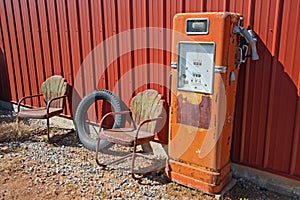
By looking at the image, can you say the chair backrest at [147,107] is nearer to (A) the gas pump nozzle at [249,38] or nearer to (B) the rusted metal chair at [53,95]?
(A) the gas pump nozzle at [249,38]

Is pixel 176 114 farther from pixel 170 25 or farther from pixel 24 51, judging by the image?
pixel 24 51

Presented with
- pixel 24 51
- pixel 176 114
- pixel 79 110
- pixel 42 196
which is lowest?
pixel 42 196

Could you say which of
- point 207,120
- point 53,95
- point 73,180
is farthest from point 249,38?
point 53,95

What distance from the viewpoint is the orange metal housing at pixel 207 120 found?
2.53 metres

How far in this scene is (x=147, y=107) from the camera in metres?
3.53

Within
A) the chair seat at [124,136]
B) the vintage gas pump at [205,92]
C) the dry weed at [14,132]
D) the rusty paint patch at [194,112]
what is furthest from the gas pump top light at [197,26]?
the dry weed at [14,132]

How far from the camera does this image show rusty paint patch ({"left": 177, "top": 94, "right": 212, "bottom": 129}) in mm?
2695

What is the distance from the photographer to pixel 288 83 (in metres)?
2.66

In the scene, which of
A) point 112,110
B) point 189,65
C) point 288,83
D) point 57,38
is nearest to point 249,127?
point 288,83

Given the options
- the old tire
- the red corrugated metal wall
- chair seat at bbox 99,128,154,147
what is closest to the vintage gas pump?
the red corrugated metal wall

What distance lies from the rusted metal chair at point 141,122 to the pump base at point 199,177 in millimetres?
402

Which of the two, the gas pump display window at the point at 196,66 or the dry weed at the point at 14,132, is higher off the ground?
the gas pump display window at the point at 196,66

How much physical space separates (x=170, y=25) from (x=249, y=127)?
1.34m

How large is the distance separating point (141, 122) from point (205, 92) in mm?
879
